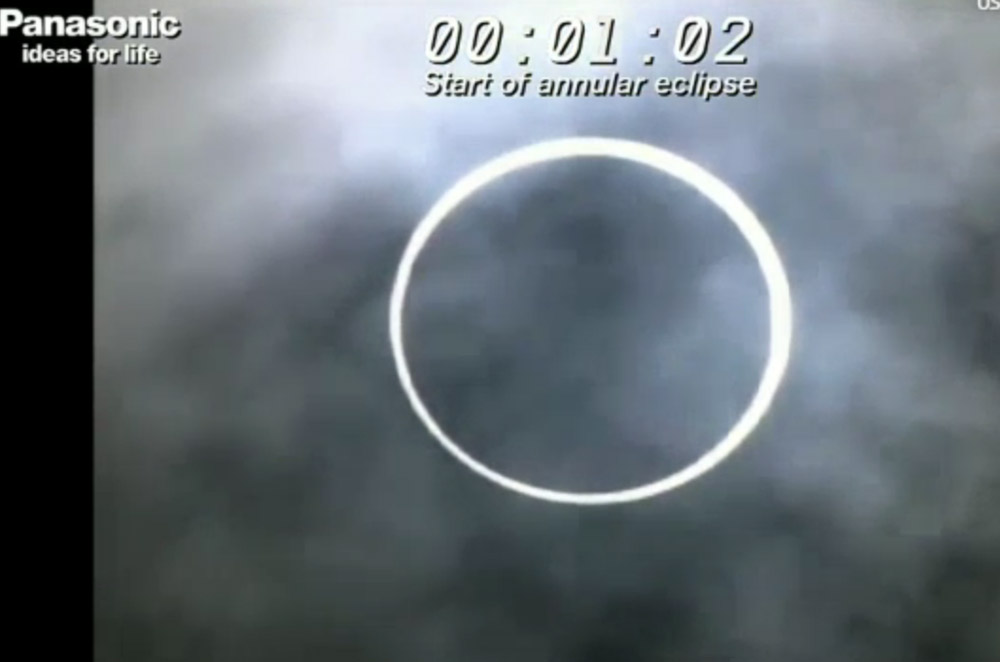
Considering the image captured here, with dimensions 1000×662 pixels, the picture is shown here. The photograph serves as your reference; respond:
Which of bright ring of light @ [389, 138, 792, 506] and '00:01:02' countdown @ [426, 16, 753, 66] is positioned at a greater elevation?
'00:01:02' countdown @ [426, 16, 753, 66]

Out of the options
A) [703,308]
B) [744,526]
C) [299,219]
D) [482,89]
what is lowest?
[744,526]

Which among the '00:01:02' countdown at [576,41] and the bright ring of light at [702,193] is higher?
the '00:01:02' countdown at [576,41]

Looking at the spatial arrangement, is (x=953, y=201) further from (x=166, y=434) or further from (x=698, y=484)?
(x=166, y=434)
